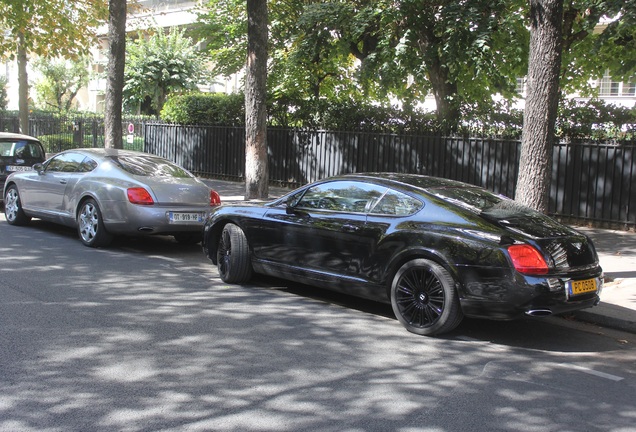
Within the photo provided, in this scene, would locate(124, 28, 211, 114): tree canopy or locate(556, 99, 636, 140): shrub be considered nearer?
locate(556, 99, 636, 140): shrub

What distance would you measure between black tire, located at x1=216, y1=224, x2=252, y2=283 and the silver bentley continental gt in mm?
1828

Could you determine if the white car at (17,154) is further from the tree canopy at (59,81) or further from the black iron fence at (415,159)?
the tree canopy at (59,81)

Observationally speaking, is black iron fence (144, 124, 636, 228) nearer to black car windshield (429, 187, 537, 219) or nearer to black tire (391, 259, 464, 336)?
black car windshield (429, 187, 537, 219)

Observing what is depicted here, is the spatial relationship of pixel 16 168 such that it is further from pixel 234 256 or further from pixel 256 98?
pixel 234 256

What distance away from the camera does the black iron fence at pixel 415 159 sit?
12648 millimetres

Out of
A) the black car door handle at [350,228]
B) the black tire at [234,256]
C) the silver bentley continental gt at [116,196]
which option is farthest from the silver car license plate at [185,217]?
the black car door handle at [350,228]

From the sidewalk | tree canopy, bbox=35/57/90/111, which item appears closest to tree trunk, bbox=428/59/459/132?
the sidewalk

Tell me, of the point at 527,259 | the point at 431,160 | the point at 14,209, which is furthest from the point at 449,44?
the point at 527,259

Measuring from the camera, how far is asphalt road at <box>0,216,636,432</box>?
13.5 ft

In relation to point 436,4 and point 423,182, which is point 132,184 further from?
point 436,4

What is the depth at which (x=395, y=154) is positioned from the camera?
1596cm

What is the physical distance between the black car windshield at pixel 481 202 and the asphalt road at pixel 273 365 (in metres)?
1.13

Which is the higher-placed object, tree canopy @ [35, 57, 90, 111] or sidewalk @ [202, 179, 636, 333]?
tree canopy @ [35, 57, 90, 111]

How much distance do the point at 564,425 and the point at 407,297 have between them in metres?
2.28
